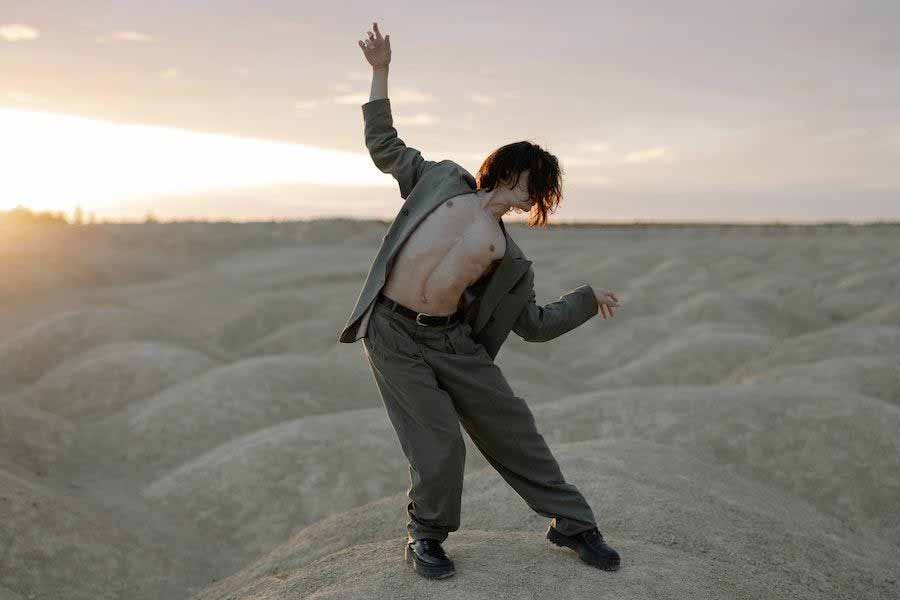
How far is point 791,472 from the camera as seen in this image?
9539mm

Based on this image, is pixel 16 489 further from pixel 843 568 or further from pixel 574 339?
pixel 574 339

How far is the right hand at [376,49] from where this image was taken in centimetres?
466

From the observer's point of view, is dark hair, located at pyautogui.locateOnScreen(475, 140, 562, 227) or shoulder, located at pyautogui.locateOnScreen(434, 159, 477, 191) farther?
shoulder, located at pyautogui.locateOnScreen(434, 159, 477, 191)

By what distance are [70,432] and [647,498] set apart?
31.5 ft

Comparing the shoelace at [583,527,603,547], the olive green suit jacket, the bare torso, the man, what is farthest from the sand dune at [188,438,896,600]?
the bare torso

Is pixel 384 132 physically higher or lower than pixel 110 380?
higher

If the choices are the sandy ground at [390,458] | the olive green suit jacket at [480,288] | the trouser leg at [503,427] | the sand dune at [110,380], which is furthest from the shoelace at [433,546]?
Answer: the sand dune at [110,380]

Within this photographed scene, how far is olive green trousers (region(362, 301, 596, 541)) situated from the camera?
4.45 meters

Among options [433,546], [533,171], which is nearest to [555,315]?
[533,171]

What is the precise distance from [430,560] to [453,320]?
130 cm

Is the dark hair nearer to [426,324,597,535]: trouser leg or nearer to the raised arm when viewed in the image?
the raised arm

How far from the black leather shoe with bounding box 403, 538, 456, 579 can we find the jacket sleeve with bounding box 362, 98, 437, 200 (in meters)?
1.94

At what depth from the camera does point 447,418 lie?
14.6 feet

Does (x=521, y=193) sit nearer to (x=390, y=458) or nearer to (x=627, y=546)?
(x=627, y=546)
